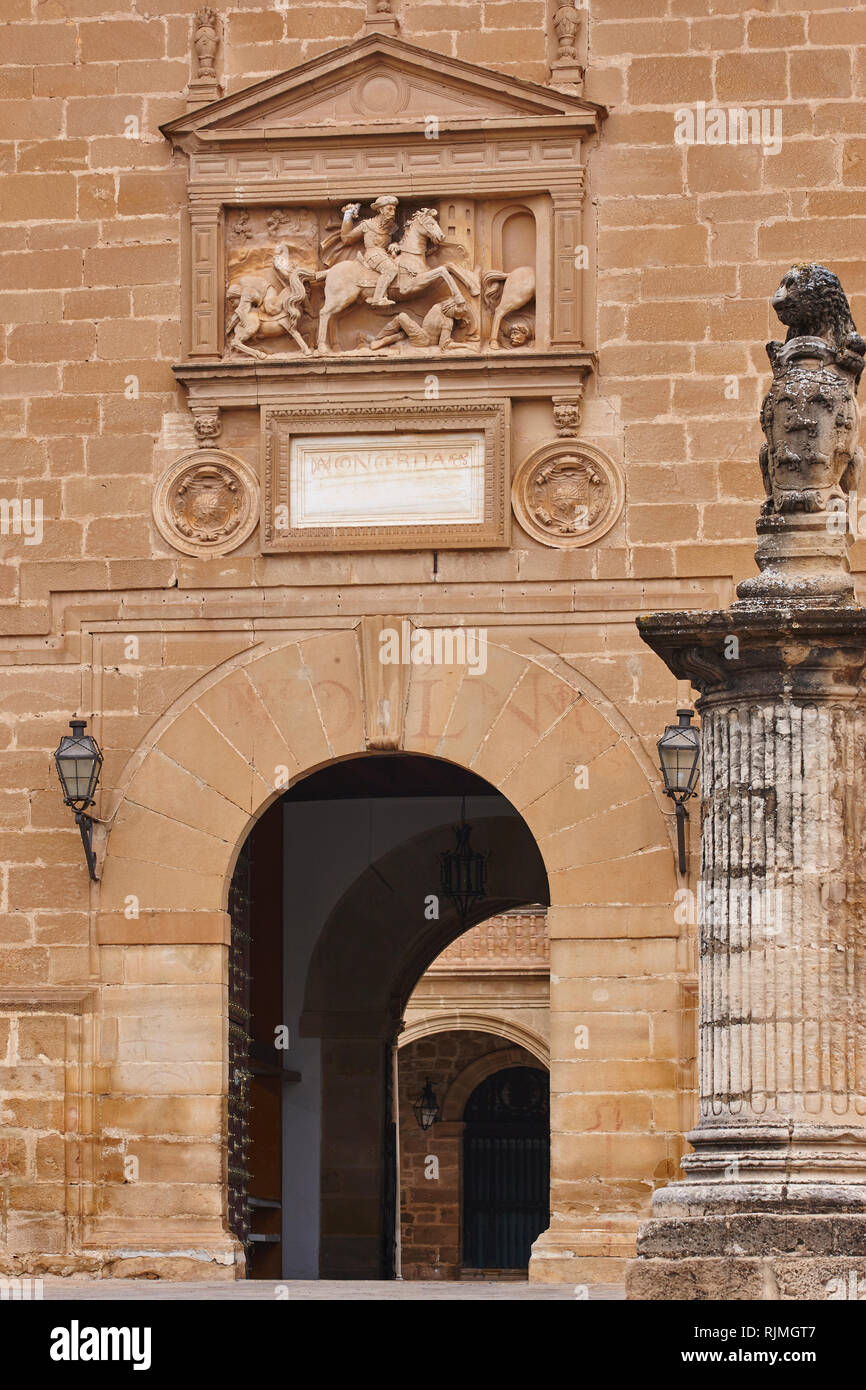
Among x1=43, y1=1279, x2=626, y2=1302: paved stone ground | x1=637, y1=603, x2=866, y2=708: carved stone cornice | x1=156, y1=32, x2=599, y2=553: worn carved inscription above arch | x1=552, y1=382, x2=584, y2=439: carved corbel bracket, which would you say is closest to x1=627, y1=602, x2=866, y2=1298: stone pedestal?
x1=637, y1=603, x2=866, y2=708: carved stone cornice

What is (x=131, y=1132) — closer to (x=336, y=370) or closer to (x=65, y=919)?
(x=65, y=919)

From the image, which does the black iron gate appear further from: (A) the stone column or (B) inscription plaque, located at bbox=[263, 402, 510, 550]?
(A) the stone column

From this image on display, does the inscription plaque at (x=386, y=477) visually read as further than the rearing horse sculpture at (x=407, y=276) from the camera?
No

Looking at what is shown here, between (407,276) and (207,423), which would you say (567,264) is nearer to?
(407,276)

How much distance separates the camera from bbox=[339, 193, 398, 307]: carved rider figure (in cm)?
1353

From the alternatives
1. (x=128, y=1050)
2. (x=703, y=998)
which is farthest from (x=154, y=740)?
(x=703, y=998)

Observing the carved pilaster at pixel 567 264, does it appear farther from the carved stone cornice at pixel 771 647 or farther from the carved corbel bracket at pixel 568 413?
the carved stone cornice at pixel 771 647

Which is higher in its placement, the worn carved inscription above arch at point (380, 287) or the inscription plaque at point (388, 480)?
the worn carved inscription above arch at point (380, 287)

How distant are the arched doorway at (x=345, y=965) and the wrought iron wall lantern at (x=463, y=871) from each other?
2.9 inches

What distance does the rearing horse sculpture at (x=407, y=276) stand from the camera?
44.4ft

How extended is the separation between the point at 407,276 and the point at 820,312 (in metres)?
4.63

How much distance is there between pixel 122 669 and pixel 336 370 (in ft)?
5.82

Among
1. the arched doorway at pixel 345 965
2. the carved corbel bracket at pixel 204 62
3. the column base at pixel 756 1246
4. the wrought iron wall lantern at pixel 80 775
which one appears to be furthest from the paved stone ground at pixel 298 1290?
the carved corbel bracket at pixel 204 62

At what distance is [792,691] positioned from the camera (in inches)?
344
